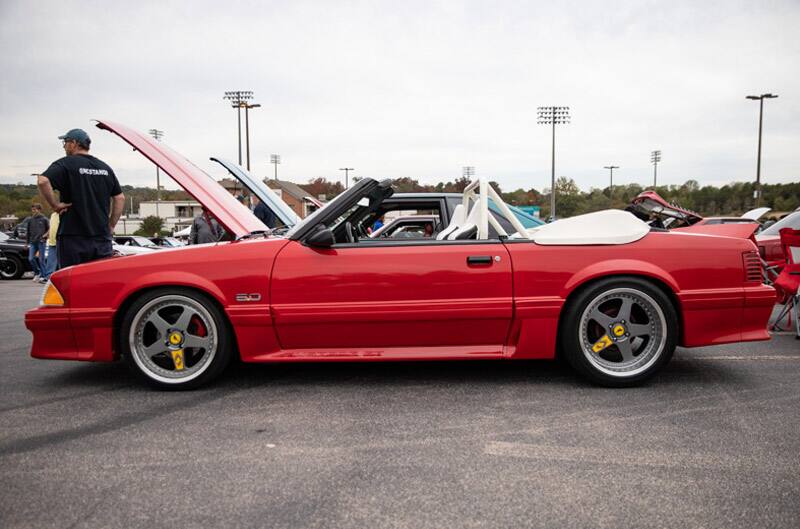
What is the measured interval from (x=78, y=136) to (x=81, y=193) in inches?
18.5

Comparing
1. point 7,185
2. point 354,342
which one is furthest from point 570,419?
point 7,185

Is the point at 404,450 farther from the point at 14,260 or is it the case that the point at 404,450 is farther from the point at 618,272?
the point at 14,260

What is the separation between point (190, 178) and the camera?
13.0ft

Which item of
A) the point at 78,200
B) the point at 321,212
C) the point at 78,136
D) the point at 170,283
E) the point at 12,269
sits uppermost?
the point at 78,136

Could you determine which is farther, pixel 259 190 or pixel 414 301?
pixel 259 190

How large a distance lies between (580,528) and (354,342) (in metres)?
1.75

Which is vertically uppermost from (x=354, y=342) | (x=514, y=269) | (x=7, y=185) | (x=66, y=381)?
(x=7, y=185)

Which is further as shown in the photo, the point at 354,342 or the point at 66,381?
the point at 66,381

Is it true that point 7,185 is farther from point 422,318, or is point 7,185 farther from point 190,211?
point 422,318

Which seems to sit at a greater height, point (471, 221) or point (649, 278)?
point (471, 221)

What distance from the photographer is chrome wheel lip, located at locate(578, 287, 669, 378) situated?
3.18 meters

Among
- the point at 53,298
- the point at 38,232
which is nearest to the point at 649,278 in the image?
the point at 53,298

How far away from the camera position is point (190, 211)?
271 feet

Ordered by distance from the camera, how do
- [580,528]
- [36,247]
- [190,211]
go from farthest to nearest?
[190,211] → [36,247] → [580,528]
